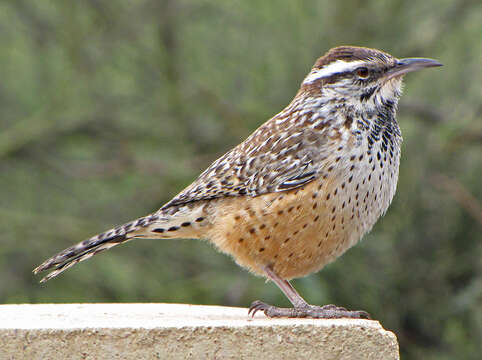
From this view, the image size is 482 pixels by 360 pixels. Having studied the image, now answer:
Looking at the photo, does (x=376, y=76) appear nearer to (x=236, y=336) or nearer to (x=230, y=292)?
→ (x=236, y=336)

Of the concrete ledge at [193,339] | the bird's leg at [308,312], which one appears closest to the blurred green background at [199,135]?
the bird's leg at [308,312]

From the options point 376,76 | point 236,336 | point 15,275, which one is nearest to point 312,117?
point 376,76

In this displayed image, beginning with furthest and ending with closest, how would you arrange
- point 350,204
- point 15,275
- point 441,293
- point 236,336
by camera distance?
1. point 15,275
2. point 441,293
3. point 350,204
4. point 236,336

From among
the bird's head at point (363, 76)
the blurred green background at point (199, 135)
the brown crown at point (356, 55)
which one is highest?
the brown crown at point (356, 55)

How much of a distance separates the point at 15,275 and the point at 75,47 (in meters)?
1.93

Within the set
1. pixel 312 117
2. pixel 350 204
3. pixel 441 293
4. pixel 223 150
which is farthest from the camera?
pixel 223 150

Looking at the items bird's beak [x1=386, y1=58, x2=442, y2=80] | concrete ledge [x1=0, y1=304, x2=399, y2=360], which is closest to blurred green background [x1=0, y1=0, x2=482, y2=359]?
bird's beak [x1=386, y1=58, x2=442, y2=80]

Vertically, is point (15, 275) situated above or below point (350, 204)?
below

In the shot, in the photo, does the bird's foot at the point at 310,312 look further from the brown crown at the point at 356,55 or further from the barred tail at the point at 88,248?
the brown crown at the point at 356,55

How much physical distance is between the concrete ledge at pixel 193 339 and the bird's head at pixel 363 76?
1225mm

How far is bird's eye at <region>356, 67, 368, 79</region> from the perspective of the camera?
3929 millimetres

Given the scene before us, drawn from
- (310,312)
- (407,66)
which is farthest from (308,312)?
(407,66)

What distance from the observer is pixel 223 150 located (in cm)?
643

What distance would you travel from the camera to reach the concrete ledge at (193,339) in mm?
2855
